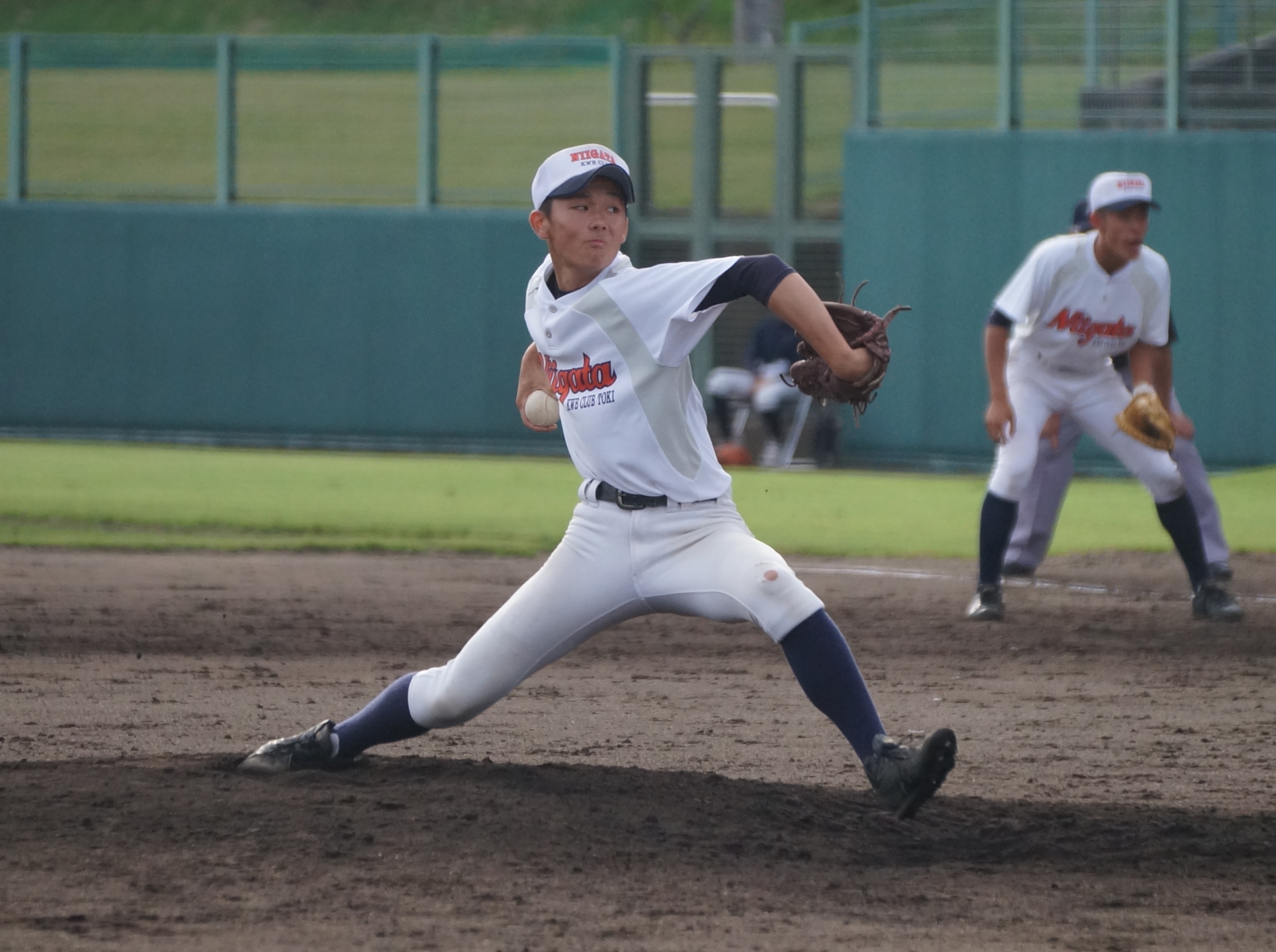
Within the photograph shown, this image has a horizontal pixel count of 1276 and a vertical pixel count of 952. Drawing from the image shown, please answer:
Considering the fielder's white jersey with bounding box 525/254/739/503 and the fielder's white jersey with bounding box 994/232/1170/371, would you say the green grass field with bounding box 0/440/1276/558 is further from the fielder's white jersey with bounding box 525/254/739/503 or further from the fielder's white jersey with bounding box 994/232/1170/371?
the fielder's white jersey with bounding box 525/254/739/503

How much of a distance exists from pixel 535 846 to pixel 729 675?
2.63 metres

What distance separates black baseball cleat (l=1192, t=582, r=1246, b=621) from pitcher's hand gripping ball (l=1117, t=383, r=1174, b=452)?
0.72 meters

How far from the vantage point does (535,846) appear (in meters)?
3.70

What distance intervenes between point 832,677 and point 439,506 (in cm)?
822

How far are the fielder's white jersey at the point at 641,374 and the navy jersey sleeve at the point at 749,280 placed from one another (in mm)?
20

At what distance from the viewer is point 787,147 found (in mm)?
17766

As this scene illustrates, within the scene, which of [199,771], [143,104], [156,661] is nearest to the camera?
[199,771]

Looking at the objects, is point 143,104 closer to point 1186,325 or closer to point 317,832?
point 1186,325

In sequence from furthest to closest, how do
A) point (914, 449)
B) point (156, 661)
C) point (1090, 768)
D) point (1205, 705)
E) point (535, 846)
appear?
point (914, 449) → point (156, 661) → point (1205, 705) → point (1090, 768) → point (535, 846)

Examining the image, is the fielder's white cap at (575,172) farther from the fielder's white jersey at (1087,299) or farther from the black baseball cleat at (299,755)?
the fielder's white jersey at (1087,299)

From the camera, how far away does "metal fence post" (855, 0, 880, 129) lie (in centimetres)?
1575

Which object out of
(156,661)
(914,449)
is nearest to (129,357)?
(914,449)

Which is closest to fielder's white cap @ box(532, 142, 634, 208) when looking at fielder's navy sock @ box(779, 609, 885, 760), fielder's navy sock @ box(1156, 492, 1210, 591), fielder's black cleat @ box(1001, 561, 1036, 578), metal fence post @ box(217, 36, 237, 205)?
fielder's navy sock @ box(779, 609, 885, 760)

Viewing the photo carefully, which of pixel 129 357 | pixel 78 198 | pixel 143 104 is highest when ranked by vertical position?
pixel 143 104
